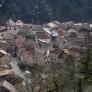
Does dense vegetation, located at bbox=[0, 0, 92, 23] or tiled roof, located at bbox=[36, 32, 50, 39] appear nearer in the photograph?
tiled roof, located at bbox=[36, 32, 50, 39]

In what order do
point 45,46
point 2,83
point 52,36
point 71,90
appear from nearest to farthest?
point 71,90 → point 2,83 → point 45,46 → point 52,36

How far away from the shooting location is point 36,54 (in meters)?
35.4

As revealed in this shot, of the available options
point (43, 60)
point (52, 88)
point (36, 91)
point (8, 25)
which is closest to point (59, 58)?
point (43, 60)

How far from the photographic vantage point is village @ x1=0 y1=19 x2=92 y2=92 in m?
25.3

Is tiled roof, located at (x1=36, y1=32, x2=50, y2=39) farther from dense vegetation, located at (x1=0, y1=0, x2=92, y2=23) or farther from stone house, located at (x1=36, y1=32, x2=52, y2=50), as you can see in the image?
dense vegetation, located at (x1=0, y1=0, x2=92, y2=23)

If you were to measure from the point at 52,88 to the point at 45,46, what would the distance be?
2149 cm

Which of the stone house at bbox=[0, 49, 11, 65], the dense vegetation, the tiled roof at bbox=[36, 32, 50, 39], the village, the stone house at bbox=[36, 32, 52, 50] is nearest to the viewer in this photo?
the village

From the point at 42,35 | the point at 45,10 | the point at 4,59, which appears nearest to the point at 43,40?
the point at 42,35

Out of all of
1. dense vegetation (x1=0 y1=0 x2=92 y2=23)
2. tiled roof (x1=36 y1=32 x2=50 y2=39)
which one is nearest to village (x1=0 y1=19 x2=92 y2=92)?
tiled roof (x1=36 y1=32 x2=50 y2=39)

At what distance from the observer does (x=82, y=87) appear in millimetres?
20094

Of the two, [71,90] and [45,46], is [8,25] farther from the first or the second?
[71,90]

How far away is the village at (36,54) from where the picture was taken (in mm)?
25281

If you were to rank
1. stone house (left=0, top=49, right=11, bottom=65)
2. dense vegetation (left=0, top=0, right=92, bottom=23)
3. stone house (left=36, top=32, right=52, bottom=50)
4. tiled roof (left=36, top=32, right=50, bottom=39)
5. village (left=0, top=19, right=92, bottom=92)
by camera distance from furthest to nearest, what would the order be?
1. dense vegetation (left=0, top=0, right=92, bottom=23)
2. tiled roof (left=36, top=32, right=50, bottom=39)
3. stone house (left=36, top=32, right=52, bottom=50)
4. stone house (left=0, top=49, right=11, bottom=65)
5. village (left=0, top=19, right=92, bottom=92)

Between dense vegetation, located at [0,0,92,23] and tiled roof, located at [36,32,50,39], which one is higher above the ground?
dense vegetation, located at [0,0,92,23]
